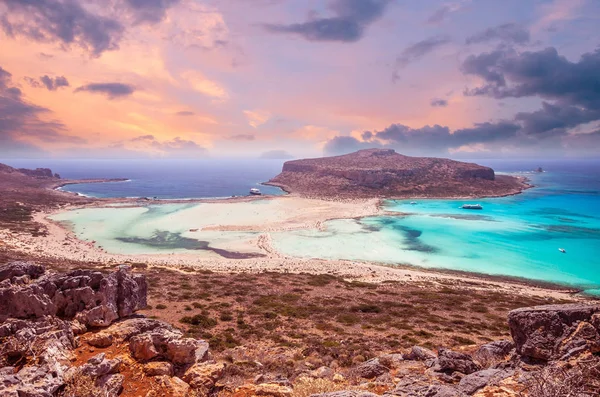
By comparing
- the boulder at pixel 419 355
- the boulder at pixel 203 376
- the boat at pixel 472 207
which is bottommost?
the boulder at pixel 419 355

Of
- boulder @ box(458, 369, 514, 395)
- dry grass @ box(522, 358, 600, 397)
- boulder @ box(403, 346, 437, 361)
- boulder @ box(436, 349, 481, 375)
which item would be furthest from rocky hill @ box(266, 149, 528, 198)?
dry grass @ box(522, 358, 600, 397)

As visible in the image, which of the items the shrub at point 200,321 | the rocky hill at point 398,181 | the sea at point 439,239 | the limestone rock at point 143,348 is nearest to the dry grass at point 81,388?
the limestone rock at point 143,348

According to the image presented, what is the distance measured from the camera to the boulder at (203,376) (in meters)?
9.09

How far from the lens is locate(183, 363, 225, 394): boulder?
909 cm

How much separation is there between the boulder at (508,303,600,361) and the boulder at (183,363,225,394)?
36.0 feet

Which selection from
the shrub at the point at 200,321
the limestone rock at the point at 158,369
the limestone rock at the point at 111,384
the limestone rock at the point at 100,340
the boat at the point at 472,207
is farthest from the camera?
the boat at the point at 472,207

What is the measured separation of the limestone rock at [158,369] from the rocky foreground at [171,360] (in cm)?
3

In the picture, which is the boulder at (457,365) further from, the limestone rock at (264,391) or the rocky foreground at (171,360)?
the limestone rock at (264,391)

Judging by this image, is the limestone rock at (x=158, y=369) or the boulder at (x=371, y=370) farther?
the boulder at (x=371, y=370)

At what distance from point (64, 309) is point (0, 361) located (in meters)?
4.46

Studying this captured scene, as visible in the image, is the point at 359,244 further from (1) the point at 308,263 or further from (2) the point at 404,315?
(2) the point at 404,315

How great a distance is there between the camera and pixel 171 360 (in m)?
10.0

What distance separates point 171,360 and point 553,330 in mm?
13492

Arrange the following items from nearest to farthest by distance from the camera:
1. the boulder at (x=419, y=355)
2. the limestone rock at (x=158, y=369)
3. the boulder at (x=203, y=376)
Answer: the boulder at (x=203, y=376), the limestone rock at (x=158, y=369), the boulder at (x=419, y=355)
